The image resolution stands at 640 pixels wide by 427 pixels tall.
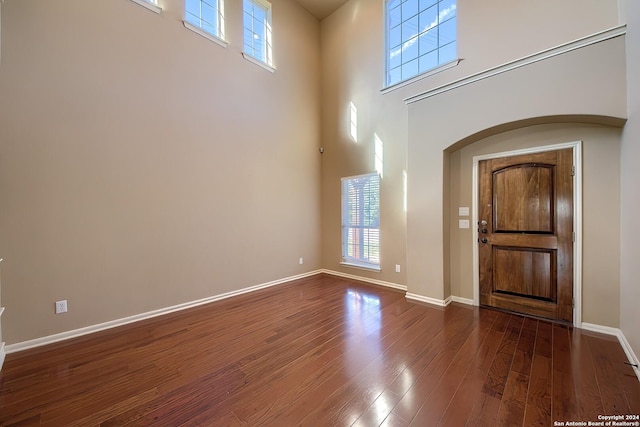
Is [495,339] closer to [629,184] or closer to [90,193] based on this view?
[629,184]

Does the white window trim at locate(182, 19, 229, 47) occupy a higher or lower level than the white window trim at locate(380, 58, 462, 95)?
higher

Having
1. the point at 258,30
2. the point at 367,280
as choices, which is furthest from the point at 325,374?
the point at 258,30

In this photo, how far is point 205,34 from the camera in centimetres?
381

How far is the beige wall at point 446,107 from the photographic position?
106 inches

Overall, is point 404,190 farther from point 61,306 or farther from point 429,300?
point 61,306

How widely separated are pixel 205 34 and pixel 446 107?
3.69 meters

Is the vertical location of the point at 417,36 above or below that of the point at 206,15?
below

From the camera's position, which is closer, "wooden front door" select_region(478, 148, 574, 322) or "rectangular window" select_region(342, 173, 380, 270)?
"wooden front door" select_region(478, 148, 574, 322)

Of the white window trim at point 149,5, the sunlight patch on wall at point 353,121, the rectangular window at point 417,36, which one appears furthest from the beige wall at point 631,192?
the white window trim at point 149,5

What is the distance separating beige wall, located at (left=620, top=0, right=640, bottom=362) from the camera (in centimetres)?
215

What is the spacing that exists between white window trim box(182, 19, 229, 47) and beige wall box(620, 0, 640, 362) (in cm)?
471

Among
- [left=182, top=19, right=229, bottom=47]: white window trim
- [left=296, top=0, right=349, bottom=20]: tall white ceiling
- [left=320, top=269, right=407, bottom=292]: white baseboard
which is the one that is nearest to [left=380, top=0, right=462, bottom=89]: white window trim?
[left=296, top=0, right=349, bottom=20]: tall white ceiling

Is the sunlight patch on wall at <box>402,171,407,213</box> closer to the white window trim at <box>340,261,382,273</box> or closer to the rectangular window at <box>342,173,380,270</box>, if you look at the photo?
the rectangular window at <box>342,173,380,270</box>

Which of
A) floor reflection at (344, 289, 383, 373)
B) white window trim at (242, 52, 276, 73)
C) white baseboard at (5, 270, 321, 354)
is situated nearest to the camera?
floor reflection at (344, 289, 383, 373)
